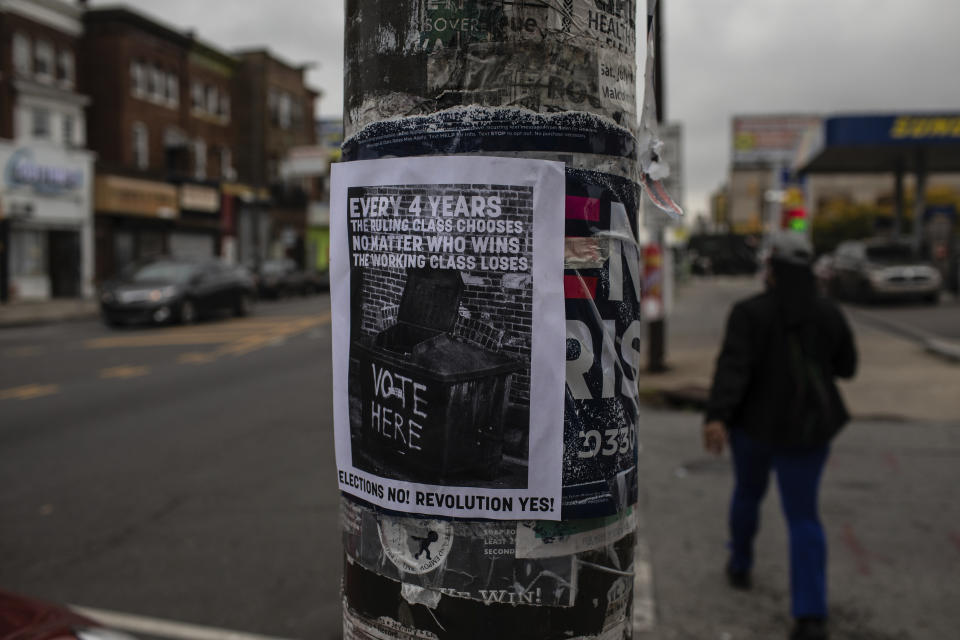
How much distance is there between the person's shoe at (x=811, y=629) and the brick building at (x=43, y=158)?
102 ft

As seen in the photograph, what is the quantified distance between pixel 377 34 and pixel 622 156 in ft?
1.59

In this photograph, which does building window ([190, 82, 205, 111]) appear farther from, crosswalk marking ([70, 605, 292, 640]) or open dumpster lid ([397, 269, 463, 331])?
open dumpster lid ([397, 269, 463, 331])

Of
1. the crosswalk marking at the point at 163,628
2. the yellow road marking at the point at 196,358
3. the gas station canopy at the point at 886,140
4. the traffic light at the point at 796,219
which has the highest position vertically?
the gas station canopy at the point at 886,140

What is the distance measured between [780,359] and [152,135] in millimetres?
38705

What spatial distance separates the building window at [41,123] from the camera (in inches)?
1223

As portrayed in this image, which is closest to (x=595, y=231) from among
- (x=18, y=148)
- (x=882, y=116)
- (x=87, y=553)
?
(x=87, y=553)

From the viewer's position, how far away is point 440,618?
1.37 m

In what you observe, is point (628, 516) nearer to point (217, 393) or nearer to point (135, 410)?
point (135, 410)

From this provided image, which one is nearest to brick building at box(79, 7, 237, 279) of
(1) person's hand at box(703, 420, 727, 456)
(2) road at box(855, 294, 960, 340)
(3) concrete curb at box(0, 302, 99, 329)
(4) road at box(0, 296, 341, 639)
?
(3) concrete curb at box(0, 302, 99, 329)

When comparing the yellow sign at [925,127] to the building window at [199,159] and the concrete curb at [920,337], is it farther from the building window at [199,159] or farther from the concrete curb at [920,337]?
the building window at [199,159]

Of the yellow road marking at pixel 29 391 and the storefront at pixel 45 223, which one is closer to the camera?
the yellow road marking at pixel 29 391

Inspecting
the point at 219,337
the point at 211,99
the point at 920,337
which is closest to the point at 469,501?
the point at 920,337

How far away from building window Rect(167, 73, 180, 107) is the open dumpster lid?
42.1 m

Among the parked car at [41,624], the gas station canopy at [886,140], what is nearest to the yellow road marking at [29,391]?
the parked car at [41,624]
